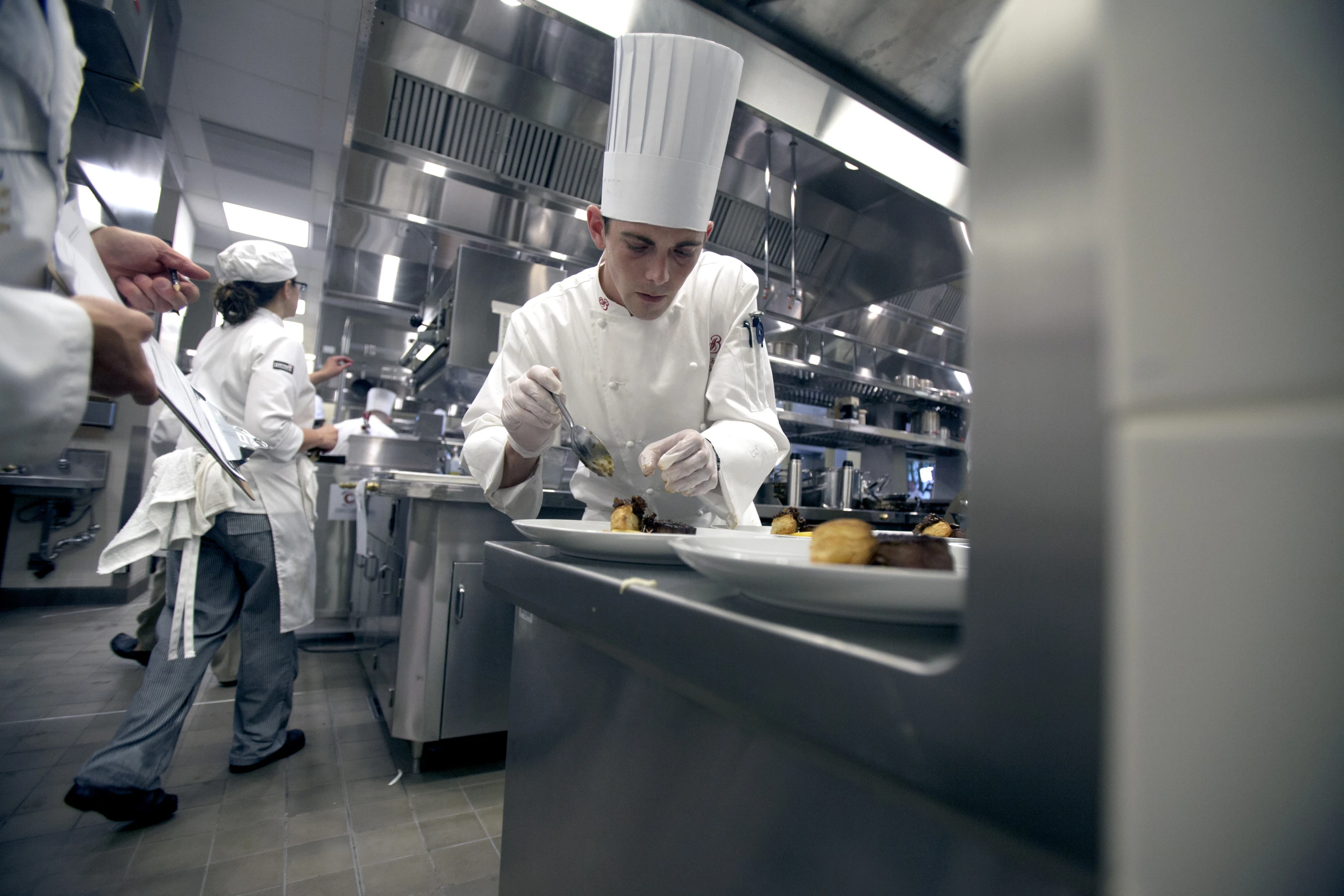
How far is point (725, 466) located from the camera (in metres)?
1.46

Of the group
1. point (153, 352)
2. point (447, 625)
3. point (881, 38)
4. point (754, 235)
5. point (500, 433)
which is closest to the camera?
point (153, 352)

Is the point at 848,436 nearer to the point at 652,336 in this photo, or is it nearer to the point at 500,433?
the point at 652,336

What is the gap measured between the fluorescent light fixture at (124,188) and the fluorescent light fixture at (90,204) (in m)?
0.03

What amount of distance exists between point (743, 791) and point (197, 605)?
2447 millimetres

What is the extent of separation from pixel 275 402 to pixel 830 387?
4680 mm

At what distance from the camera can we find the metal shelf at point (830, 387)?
206 inches

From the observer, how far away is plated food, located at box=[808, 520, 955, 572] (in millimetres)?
466

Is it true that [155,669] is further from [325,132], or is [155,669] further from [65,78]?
[325,132]

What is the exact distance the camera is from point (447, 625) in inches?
92.4

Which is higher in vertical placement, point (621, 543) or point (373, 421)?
point (373, 421)

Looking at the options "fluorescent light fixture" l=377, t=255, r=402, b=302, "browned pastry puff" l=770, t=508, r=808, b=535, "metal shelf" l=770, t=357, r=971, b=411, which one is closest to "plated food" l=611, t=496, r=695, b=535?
"browned pastry puff" l=770, t=508, r=808, b=535

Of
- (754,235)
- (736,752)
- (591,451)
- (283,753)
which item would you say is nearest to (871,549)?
(736,752)

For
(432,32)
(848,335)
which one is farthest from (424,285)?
(848,335)

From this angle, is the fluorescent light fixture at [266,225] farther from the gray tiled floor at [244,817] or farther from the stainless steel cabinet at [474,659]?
the stainless steel cabinet at [474,659]
